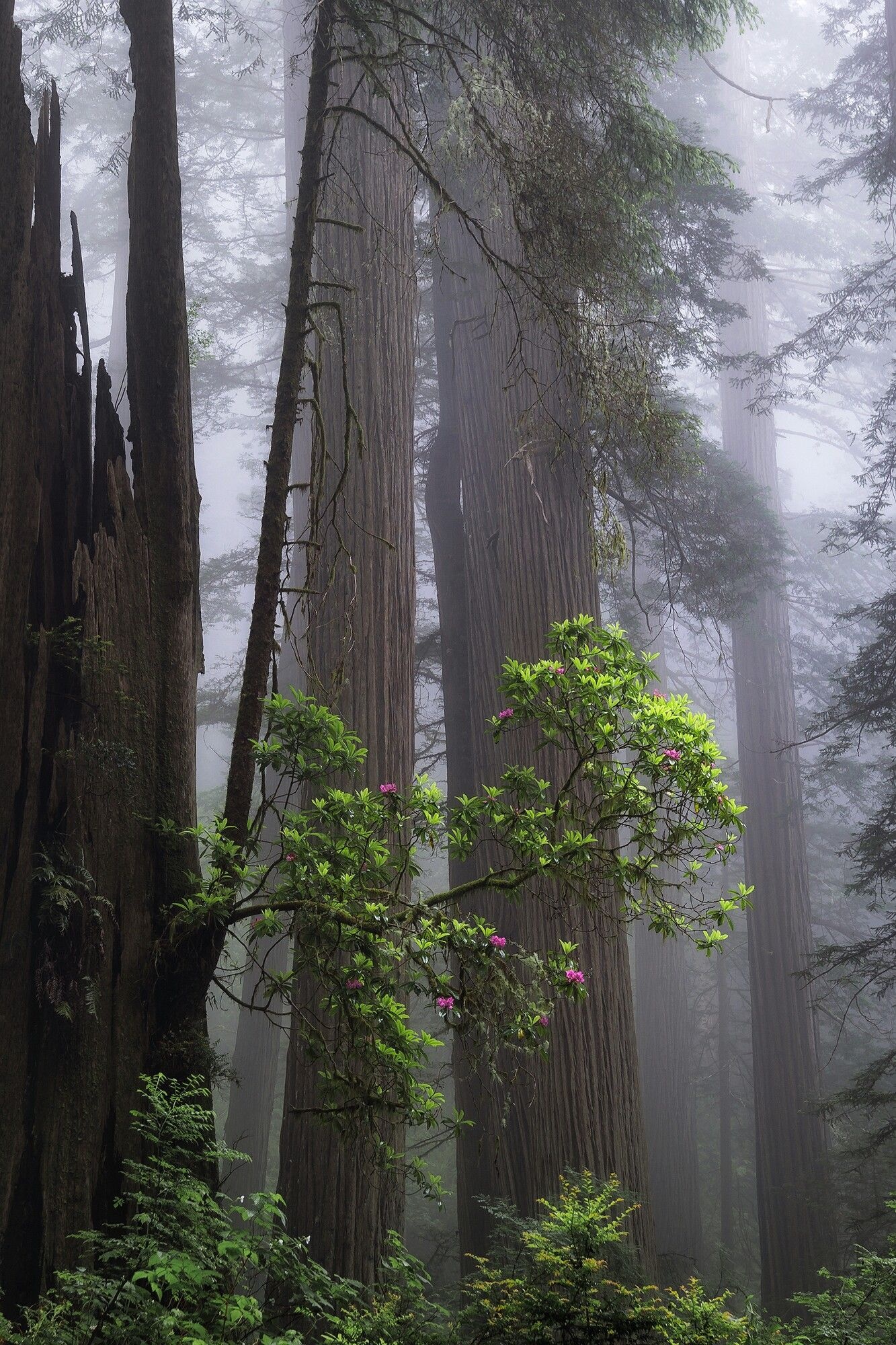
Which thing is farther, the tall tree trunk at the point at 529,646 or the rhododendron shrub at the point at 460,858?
the tall tree trunk at the point at 529,646

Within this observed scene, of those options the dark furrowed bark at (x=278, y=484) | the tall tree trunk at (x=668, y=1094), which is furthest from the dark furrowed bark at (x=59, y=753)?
the tall tree trunk at (x=668, y=1094)

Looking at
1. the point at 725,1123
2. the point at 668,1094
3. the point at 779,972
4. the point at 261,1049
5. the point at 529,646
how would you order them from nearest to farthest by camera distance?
the point at 529,646, the point at 779,972, the point at 261,1049, the point at 668,1094, the point at 725,1123

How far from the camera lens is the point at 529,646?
259 inches

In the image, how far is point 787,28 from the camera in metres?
28.2

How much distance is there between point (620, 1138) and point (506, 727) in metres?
3.33

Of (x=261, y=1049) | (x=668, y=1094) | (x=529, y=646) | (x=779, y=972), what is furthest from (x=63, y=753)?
(x=668, y=1094)

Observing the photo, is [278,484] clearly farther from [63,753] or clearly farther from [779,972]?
[779,972]

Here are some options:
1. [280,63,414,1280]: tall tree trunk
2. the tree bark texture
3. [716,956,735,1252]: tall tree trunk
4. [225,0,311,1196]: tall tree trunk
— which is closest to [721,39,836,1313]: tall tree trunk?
[280,63,414,1280]: tall tree trunk

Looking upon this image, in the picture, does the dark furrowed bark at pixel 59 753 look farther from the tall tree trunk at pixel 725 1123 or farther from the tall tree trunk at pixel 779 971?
the tall tree trunk at pixel 725 1123

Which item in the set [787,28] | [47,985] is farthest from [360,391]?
[787,28]

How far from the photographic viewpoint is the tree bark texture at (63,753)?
2873 millimetres

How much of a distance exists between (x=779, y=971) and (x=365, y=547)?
24.2ft

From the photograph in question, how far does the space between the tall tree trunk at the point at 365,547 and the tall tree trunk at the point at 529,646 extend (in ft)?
2.37

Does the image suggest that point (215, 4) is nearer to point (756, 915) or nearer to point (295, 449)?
point (295, 449)
